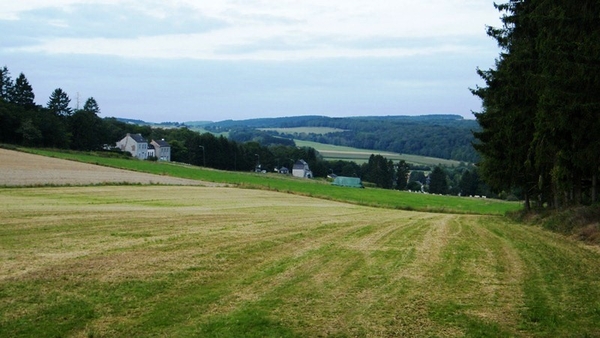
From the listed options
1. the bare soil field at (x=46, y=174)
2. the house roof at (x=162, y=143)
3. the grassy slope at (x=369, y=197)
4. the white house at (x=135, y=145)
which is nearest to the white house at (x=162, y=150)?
the house roof at (x=162, y=143)

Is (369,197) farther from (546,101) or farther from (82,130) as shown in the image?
(82,130)

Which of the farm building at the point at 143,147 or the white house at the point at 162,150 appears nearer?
the farm building at the point at 143,147

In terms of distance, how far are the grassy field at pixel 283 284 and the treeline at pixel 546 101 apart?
15.3 ft

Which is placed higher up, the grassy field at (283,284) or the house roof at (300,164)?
the grassy field at (283,284)

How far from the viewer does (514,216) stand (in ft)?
116

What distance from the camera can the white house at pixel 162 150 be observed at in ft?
449

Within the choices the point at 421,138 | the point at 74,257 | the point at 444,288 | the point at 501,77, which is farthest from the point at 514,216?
the point at 421,138

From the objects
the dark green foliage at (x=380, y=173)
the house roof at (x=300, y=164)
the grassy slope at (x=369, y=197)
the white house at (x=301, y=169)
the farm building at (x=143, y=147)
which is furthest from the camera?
the house roof at (x=300, y=164)

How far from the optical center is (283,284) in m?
10.5

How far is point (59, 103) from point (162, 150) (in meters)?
24.5

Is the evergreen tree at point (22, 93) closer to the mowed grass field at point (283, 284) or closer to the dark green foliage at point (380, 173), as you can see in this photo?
the dark green foliage at point (380, 173)

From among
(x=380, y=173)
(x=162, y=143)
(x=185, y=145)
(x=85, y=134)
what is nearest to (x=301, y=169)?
(x=380, y=173)

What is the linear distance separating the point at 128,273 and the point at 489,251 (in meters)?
9.31

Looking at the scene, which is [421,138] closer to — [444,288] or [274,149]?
[274,149]
